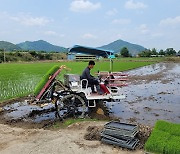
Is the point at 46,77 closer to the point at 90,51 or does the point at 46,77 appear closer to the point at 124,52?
the point at 90,51

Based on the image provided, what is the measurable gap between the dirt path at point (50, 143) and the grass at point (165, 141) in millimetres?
553

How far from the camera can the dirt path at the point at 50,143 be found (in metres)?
5.82

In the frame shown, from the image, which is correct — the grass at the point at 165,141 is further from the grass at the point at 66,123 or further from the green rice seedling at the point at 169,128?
the grass at the point at 66,123

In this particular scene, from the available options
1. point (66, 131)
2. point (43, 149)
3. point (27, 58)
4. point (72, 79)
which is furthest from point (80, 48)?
point (27, 58)

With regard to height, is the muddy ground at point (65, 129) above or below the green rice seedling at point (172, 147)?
below

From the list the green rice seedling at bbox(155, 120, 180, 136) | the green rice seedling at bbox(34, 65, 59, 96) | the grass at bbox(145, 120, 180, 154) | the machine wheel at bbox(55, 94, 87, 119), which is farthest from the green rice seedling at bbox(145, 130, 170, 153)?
the green rice seedling at bbox(34, 65, 59, 96)

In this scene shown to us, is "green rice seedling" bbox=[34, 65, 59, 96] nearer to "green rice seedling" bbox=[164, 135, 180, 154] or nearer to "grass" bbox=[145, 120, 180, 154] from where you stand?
"grass" bbox=[145, 120, 180, 154]

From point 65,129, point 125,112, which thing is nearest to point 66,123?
point 65,129

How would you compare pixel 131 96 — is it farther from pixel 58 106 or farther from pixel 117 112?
pixel 58 106

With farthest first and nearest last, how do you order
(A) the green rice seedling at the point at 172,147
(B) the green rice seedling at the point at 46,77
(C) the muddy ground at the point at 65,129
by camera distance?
1. (B) the green rice seedling at the point at 46,77
2. (C) the muddy ground at the point at 65,129
3. (A) the green rice seedling at the point at 172,147

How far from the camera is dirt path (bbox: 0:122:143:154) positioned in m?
5.82

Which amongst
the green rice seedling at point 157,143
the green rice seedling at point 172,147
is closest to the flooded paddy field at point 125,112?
the green rice seedling at point 157,143

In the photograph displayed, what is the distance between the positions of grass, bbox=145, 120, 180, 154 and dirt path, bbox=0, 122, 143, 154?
553 millimetres

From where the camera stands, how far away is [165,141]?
5.21 meters
